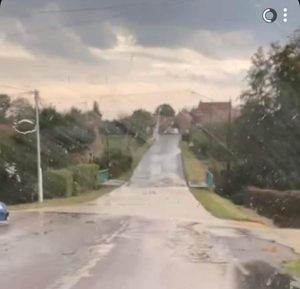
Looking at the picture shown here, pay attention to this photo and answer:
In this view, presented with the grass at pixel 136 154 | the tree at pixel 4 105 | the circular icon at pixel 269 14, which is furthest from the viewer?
the grass at pixel 136 154

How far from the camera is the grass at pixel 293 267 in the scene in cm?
288

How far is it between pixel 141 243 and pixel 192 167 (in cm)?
37

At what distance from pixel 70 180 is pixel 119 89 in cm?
41

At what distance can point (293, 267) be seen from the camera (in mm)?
2885

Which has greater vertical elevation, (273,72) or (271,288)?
(273,72)

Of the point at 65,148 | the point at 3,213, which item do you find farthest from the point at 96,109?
the point at 3,213

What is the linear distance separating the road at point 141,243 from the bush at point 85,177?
72mm

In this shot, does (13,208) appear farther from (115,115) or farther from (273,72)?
(273,72)

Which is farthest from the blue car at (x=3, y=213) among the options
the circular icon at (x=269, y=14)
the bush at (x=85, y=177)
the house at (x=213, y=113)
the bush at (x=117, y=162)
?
the circular icon at (x=269, y=14)

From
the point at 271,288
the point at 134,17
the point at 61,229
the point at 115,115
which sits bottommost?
the point at 271,288

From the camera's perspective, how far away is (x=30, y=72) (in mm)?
2943

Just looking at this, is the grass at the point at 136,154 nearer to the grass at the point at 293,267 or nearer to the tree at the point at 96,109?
the tree at the point at 96,109

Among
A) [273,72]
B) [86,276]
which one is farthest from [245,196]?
[86,276]

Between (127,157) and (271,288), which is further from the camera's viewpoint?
(127,157)
